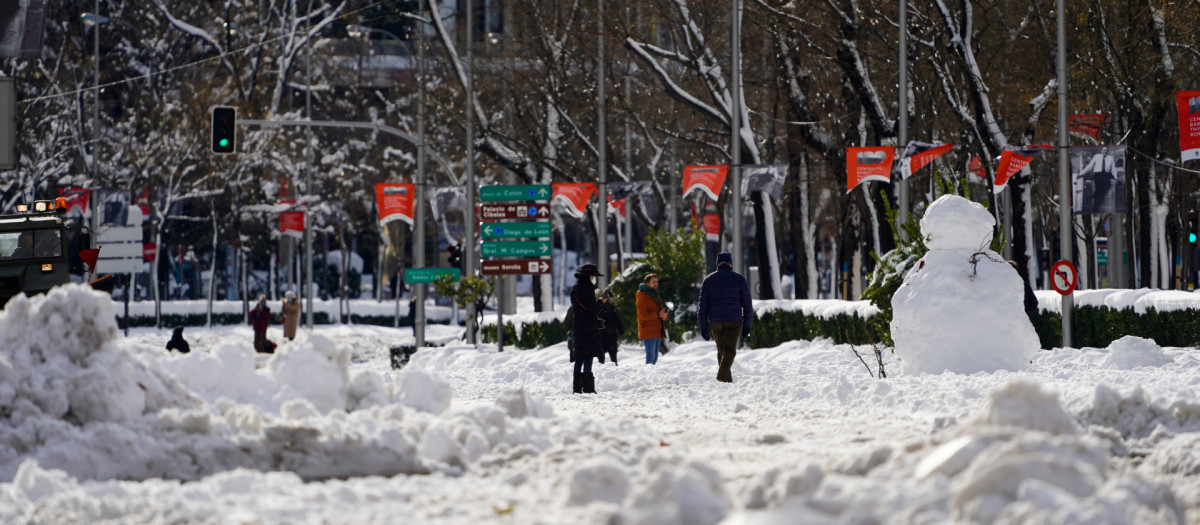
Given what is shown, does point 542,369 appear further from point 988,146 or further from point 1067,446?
point 1067,446

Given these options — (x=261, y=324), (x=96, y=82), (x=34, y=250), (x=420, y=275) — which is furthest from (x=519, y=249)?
(x=96, y=82)

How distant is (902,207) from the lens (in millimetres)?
26906

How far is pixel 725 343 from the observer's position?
1719cm

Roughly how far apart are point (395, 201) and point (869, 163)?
14744 mm

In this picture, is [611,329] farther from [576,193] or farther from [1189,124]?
[576,193]

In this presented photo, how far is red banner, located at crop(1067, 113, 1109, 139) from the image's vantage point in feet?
96.4

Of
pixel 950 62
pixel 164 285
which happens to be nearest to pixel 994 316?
pixel 950 62

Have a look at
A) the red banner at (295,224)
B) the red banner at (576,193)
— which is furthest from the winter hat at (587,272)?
the red banner at (295,224)

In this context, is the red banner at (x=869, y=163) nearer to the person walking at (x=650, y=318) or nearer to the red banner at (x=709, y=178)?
the red banner at (x=709, y=178)

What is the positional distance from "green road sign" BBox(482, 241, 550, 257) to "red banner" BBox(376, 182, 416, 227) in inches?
413

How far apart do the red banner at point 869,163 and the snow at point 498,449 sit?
43.4 feet

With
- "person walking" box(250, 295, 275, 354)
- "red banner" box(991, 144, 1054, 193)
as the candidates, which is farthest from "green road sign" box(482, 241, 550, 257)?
"person walking" box(250, 295, 275, 354)

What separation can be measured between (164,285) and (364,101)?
12.4 meters

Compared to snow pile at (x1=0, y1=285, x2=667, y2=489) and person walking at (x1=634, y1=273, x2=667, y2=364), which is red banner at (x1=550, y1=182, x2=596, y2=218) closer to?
person walking at (x1=634, y1=273, x2=667, y2=364)
